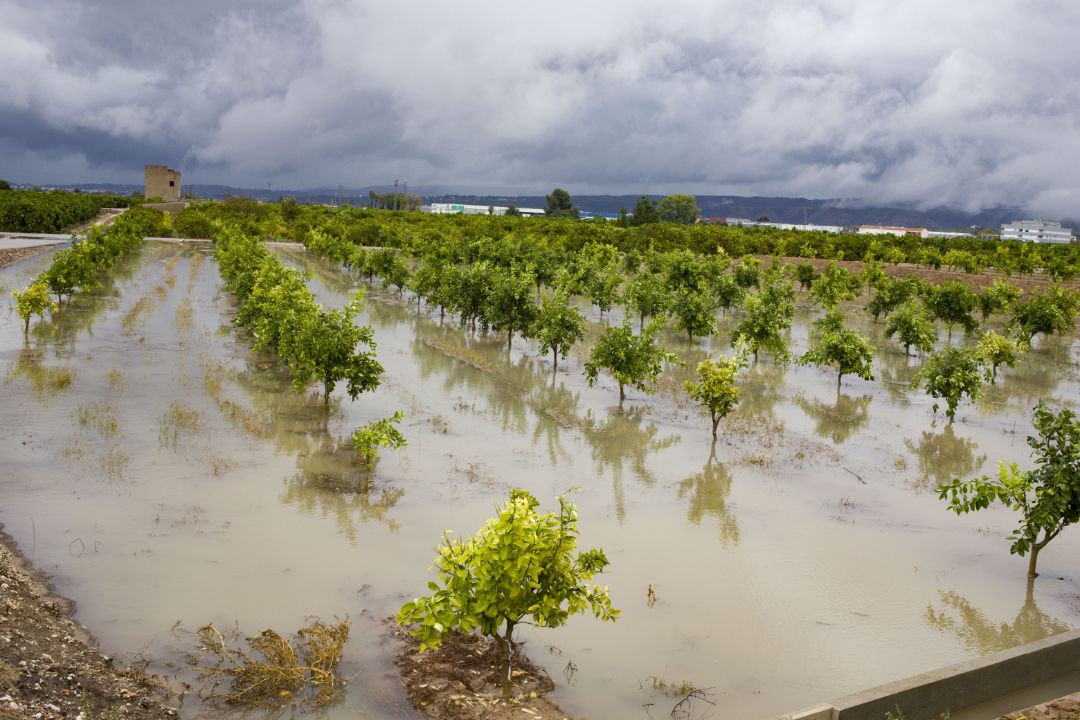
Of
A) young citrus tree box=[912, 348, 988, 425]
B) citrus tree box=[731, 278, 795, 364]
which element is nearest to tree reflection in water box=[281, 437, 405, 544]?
young citrus tree box=[912, 348, 988, 425]

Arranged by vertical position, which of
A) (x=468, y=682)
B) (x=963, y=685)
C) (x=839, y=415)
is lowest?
(x=468, y=682)

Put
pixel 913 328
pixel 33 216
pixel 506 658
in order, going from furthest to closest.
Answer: pixel 33 216 → pixel 913 328 → pixel 506 658

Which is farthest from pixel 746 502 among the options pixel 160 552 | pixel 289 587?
pixel 160 552

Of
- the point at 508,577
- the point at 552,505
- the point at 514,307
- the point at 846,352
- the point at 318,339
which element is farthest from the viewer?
the point at 514,307

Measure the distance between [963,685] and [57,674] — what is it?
8073mm

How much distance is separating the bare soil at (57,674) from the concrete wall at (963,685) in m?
5.59

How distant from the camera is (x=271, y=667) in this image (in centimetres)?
810

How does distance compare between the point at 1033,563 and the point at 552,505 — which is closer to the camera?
the point at 1033,563

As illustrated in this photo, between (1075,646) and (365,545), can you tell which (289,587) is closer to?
(365,545)

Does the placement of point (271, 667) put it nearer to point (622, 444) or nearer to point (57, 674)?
point (57, 674)

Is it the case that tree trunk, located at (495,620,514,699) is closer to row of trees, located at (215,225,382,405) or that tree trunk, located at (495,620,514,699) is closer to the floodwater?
the floodwater

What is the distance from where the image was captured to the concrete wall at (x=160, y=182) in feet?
483

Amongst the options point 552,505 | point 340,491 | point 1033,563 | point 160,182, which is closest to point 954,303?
point 1033,563

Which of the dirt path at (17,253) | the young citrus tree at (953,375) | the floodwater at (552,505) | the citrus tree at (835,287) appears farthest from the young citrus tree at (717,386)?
the dirt path at (17,253)
